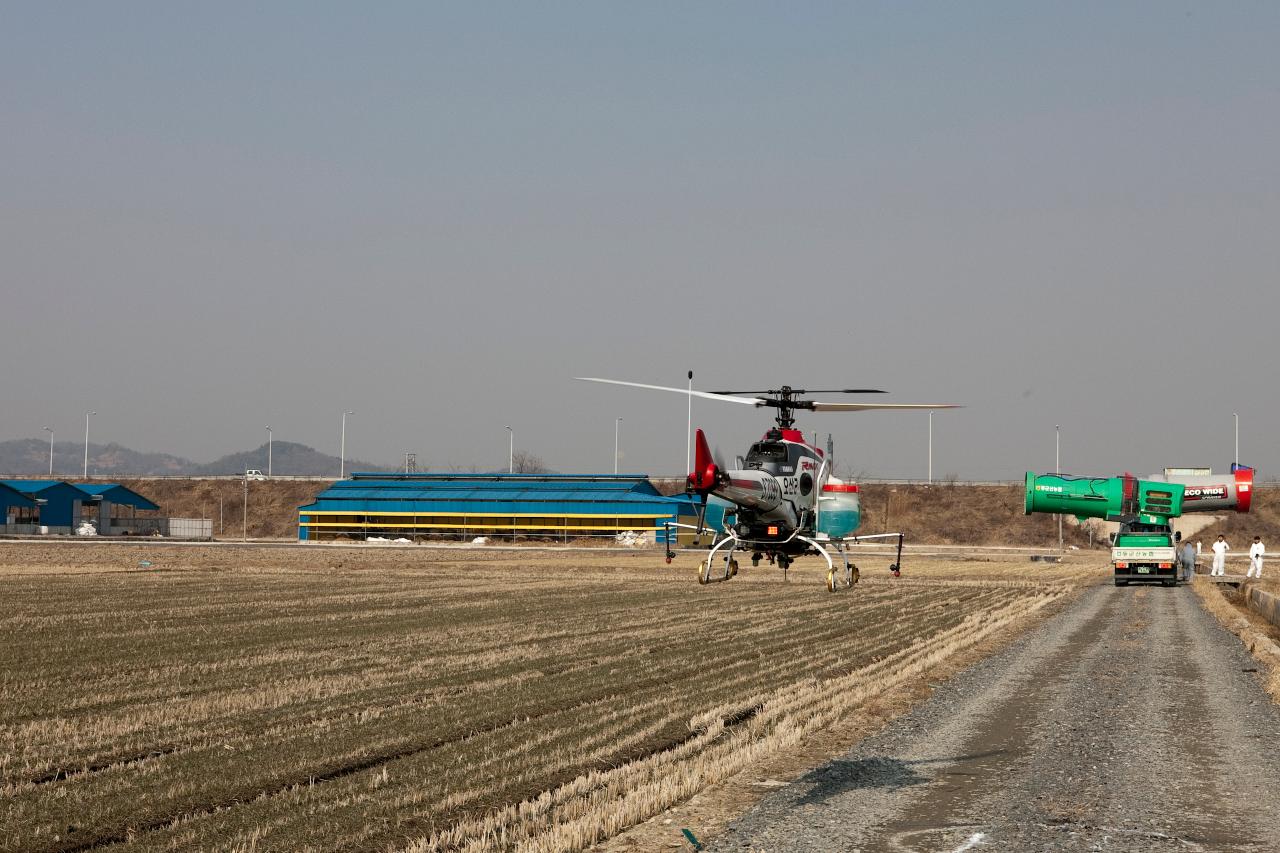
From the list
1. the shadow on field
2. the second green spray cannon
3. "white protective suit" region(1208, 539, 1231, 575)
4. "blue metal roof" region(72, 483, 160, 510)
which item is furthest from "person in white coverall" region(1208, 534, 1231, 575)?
"blue metal roof" region(72, 483, 160, 510)

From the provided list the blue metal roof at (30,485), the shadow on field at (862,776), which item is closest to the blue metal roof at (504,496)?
the blue metal roof at (30,485)

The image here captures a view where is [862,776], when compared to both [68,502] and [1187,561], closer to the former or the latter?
[1187,561]

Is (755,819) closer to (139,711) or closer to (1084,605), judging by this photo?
(139,711)

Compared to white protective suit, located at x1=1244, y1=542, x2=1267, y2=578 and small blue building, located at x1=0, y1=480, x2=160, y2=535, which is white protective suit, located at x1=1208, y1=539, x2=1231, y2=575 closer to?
white protective suit, located at x1=1244, y1=542, x2=1267, y2=578

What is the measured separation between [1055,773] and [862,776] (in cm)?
229

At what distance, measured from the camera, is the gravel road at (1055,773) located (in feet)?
40.3

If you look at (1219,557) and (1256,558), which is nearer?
(1256,558)

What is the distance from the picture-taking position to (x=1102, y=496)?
44.1 metres

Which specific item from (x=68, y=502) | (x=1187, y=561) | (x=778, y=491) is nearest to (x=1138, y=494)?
(x=778, y=491)

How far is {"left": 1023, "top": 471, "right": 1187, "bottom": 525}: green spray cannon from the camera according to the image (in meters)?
42.7

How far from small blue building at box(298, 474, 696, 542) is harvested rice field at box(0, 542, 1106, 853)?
75155 millimetres

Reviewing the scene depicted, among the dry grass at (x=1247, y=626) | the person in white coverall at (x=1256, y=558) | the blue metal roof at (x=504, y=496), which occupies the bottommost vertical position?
the dry grass at (x=1247, y=626)

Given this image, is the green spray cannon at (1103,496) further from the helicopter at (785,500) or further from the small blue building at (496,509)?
the small blue building at (496,509)

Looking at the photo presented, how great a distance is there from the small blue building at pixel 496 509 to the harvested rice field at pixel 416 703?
247ft
